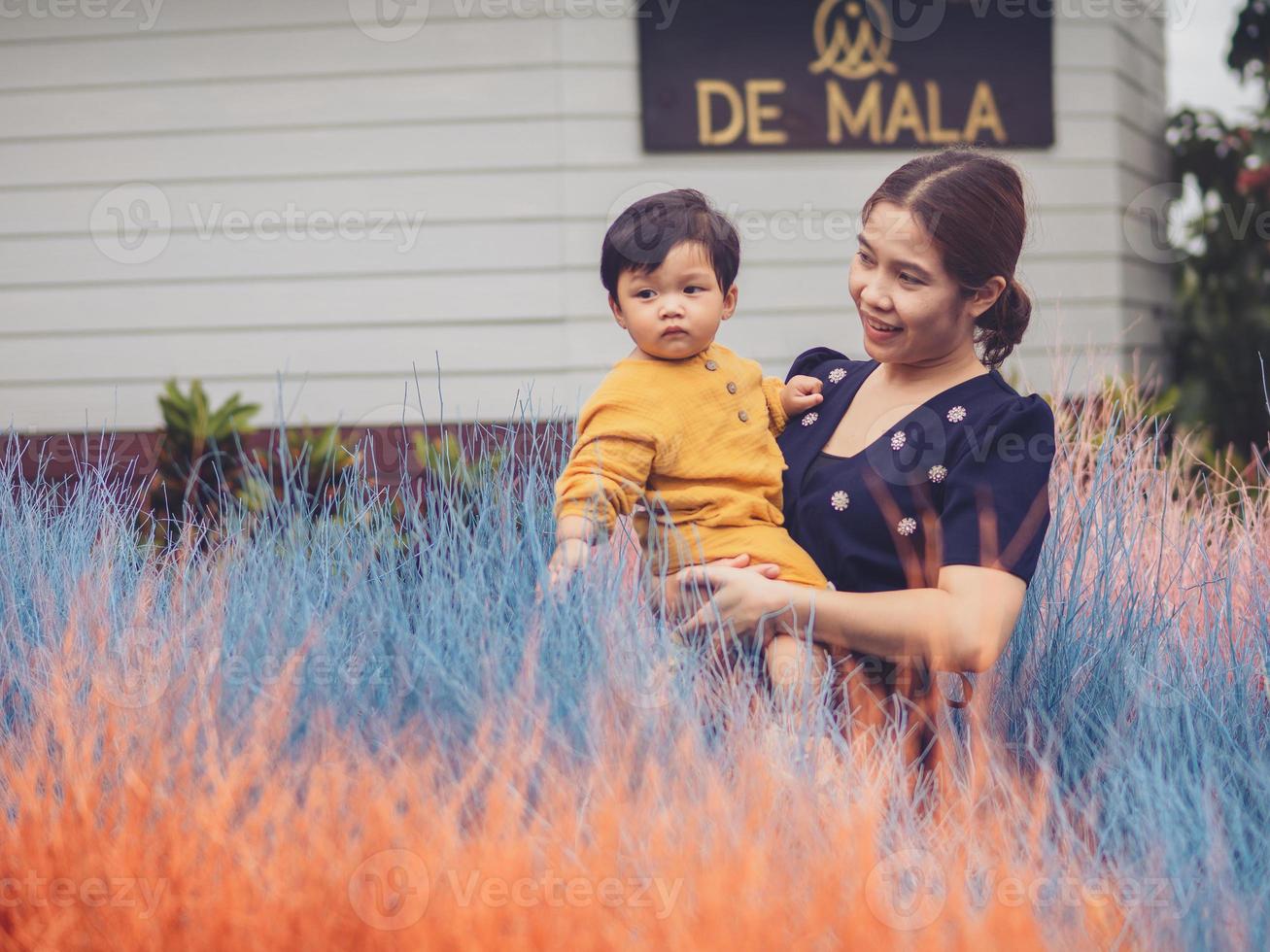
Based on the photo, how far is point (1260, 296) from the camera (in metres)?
6.73

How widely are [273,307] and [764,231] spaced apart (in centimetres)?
246

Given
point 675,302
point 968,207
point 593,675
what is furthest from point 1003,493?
point 593,675

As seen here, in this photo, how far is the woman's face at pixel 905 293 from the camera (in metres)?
1.94

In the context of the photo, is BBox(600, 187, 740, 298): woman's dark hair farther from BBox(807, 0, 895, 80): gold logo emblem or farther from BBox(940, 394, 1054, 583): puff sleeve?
BBox(807, 0, 895, 80): gold logo emblem

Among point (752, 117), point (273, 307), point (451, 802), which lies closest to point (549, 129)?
point (752, 117)

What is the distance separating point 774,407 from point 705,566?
0.49m

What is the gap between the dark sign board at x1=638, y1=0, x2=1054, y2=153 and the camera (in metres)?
5.79

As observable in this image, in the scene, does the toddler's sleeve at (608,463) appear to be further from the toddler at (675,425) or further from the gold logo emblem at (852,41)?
the gold logo emblem at (852,41)

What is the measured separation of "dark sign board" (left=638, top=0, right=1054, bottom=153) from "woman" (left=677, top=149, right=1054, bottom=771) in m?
3.95

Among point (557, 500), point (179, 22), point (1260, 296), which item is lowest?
point (557, 500)

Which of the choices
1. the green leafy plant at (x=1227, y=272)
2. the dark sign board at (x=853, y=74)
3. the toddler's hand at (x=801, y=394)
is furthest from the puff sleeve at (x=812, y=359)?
the green leafy plant at (x=1227, y=272)

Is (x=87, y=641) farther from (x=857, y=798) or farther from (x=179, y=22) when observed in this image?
(x=179, y=22)

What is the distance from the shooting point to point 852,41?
5891mm

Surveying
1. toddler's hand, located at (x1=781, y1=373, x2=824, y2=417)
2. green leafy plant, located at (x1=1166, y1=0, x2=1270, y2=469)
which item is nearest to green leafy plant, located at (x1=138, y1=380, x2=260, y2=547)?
toddler's hand, located at (x1=781, y1=373, x2=824, y2=417)
